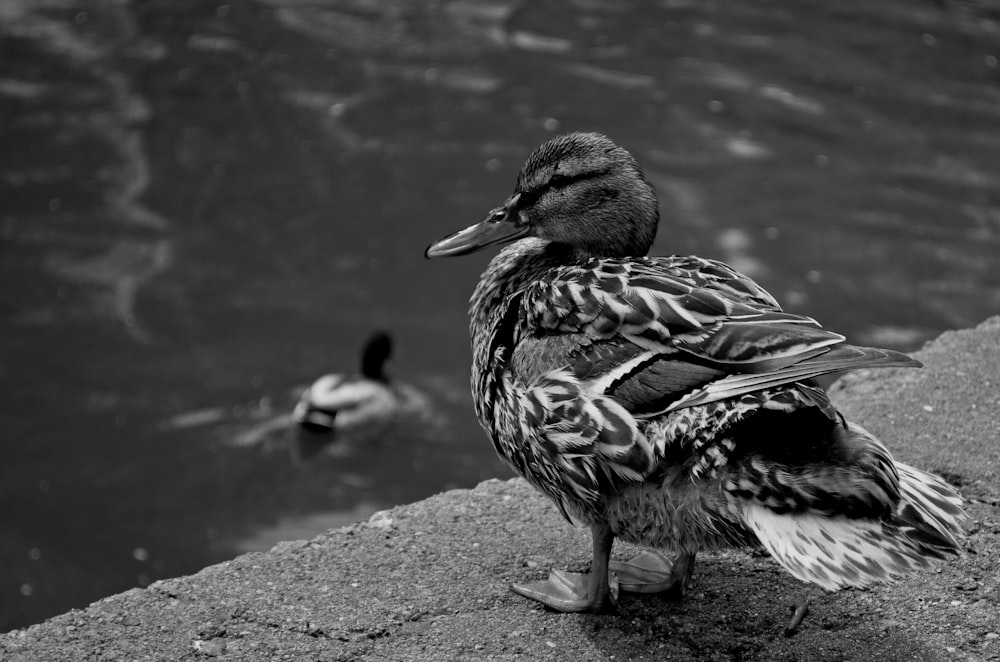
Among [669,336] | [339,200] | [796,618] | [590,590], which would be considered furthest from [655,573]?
[339,200]

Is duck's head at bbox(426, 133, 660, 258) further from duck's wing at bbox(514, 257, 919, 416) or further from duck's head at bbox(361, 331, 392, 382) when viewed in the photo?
duck's head at bbox(361, 331, 392, 382)

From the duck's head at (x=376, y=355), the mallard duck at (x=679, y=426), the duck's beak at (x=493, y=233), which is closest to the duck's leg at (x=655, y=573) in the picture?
the mallard duck at (x=679, y=426)

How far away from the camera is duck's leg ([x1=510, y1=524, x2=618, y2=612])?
3.91 meters

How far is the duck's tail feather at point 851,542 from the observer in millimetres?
3178

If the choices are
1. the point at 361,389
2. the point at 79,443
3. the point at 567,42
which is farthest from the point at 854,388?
the point at 567,42

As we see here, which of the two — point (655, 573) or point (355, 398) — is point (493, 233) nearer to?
point (655, 573)

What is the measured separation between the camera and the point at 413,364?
1016cm

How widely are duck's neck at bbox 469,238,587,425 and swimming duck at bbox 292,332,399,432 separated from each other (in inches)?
195

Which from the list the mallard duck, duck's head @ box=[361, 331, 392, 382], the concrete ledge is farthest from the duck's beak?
duck's head @ box=[361, 331, 392, 382]

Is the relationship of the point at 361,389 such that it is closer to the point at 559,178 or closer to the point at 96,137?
the point at 96,137

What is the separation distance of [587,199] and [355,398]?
5.48 meters

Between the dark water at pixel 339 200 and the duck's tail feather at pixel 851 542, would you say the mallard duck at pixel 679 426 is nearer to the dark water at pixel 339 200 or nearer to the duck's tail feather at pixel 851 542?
the duck's tail feather at pixel 851 542

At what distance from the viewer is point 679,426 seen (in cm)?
341

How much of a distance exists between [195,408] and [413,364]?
1.96m
